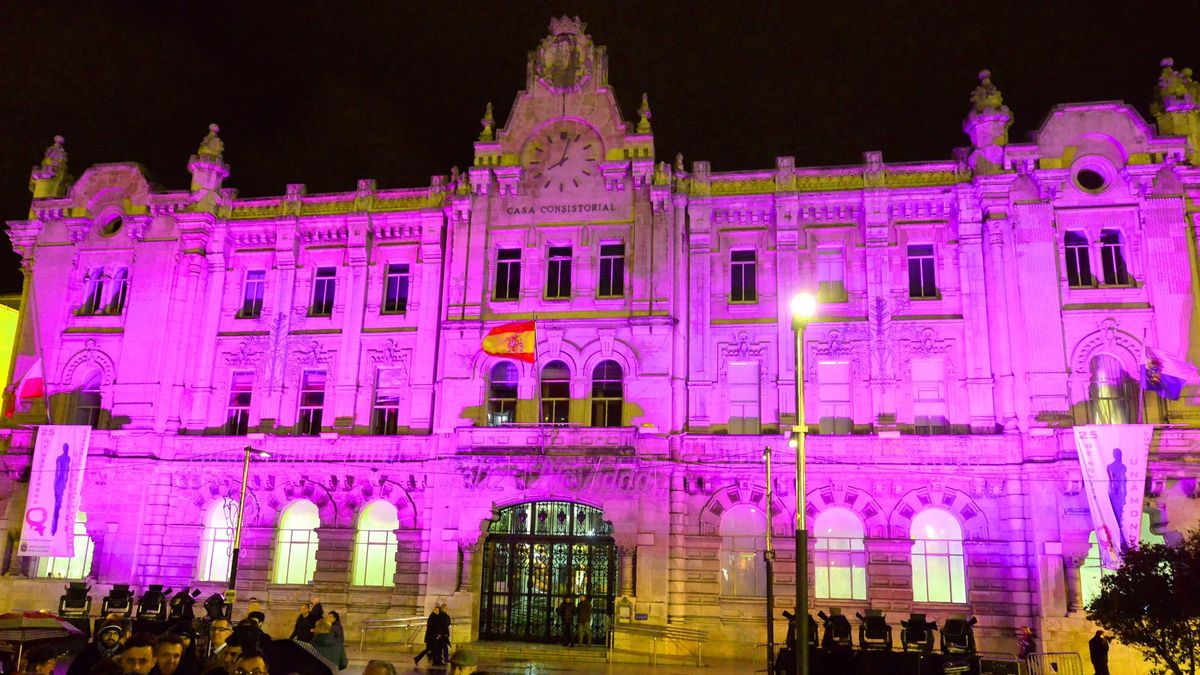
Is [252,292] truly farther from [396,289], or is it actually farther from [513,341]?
[513,341]

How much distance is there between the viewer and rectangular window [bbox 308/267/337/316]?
3953 cm

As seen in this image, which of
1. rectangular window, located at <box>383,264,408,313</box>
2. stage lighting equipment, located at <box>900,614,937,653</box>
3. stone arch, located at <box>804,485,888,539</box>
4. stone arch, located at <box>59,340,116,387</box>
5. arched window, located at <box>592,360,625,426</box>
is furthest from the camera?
stone arch, located at <box>59,340,116,387</box>

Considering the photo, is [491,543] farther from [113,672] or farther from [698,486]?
[113,672]

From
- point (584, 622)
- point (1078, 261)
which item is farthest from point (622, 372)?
point (1078, 261)

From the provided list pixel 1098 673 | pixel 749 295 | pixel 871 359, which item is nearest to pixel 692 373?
pixel 749 295

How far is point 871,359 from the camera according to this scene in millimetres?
34781

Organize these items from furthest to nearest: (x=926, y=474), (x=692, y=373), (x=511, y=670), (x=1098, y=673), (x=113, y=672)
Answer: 1. (x=692, y=373)
2. (x=926, y=474)
3. (x=511, y=670)
4. (x=1098, y=673)
5. (x=113, y=672)

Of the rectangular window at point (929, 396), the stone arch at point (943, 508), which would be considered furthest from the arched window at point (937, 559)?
the rectangular window at point (929, 396)

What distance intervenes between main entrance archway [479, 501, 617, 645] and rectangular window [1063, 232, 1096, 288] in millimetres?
19046

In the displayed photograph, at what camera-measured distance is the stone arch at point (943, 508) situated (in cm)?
3250

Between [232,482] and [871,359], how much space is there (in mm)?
25164

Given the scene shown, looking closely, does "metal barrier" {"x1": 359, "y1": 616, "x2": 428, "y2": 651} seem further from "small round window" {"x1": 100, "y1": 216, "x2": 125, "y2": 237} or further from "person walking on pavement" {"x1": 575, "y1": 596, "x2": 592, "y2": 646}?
"small round window" {"x1": 100, "y1": 216, "x2": 125, "y2": 237}

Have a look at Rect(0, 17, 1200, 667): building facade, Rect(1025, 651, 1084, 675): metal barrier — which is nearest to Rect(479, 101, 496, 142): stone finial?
Rect(0, 17, 1200, 667): building facade

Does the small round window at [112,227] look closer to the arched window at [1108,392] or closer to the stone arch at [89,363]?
the stone arch at [89,363]
